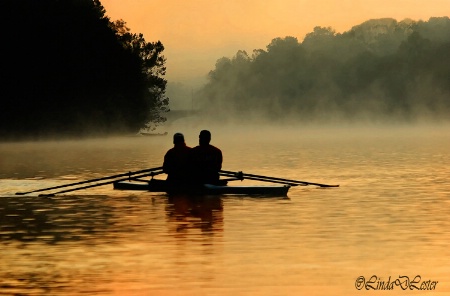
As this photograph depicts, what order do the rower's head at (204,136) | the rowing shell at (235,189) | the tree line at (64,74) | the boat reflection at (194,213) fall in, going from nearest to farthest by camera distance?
the boat reflection at (194,213)
the rower's head at (204,136)
the rowing shell at (235,189)
the tree line at (64,74)

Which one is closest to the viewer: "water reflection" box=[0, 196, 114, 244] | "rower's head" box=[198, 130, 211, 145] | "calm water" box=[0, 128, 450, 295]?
"calm water" box=[0, 128, 450, 295]

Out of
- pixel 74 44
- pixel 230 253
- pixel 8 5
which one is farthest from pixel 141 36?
pixel 230 253

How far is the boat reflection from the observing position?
943 inches

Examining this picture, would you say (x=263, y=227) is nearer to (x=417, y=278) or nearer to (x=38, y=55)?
(x=417, y=278)

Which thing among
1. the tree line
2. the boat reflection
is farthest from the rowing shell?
the tree line

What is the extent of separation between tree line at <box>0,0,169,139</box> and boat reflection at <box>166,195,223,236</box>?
68.1 m

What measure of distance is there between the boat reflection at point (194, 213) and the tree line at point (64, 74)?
68059 mm

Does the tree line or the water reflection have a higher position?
the tree line

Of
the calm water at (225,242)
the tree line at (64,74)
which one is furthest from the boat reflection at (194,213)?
the tree line at (64,74)

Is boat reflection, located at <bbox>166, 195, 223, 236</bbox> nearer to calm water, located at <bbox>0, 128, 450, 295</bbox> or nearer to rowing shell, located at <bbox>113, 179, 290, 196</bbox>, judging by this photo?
calm water, located at <bbox>0, 128, 450, 295</bbox>

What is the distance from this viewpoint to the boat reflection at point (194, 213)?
2396 cm

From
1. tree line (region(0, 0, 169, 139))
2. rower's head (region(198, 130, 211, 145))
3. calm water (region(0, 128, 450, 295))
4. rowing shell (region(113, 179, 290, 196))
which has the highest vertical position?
tree line (region(0, 0, 169, 139))

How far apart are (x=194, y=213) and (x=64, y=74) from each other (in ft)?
262

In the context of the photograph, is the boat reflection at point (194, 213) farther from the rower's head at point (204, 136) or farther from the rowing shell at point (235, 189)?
the rower's head at point (204, 136)
